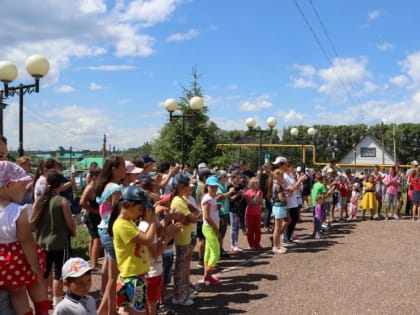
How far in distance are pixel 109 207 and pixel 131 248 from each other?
3.20ft

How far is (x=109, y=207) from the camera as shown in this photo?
4953mm

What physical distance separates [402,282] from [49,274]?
16.8ft

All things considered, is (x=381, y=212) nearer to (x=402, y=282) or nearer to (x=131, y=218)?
(x=402, y=282)

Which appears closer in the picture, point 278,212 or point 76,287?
point 76,287

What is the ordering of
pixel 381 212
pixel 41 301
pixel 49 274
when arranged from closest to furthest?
pixel 41 301, pixel 49 274, pixel 381 212

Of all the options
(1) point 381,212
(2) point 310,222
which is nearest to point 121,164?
(2) point 310,222

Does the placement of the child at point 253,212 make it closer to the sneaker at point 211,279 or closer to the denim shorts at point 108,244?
the sneaker at point 211,279

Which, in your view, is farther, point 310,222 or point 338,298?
point 310,222

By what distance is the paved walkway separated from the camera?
18.9ft

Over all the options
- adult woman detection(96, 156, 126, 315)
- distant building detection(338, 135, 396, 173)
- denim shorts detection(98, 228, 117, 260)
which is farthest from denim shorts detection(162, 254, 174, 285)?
distant building detection(338, 135, 396, 173)

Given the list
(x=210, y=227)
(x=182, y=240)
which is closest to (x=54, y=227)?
(x=182, y=240)

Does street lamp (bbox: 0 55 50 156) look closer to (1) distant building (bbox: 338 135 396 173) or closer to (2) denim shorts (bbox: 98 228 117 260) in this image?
(2) denim shorts (bbox: 98 228 117 260)

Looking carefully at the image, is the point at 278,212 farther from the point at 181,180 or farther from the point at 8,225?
the point at 8,225

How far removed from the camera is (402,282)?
6938 mm
